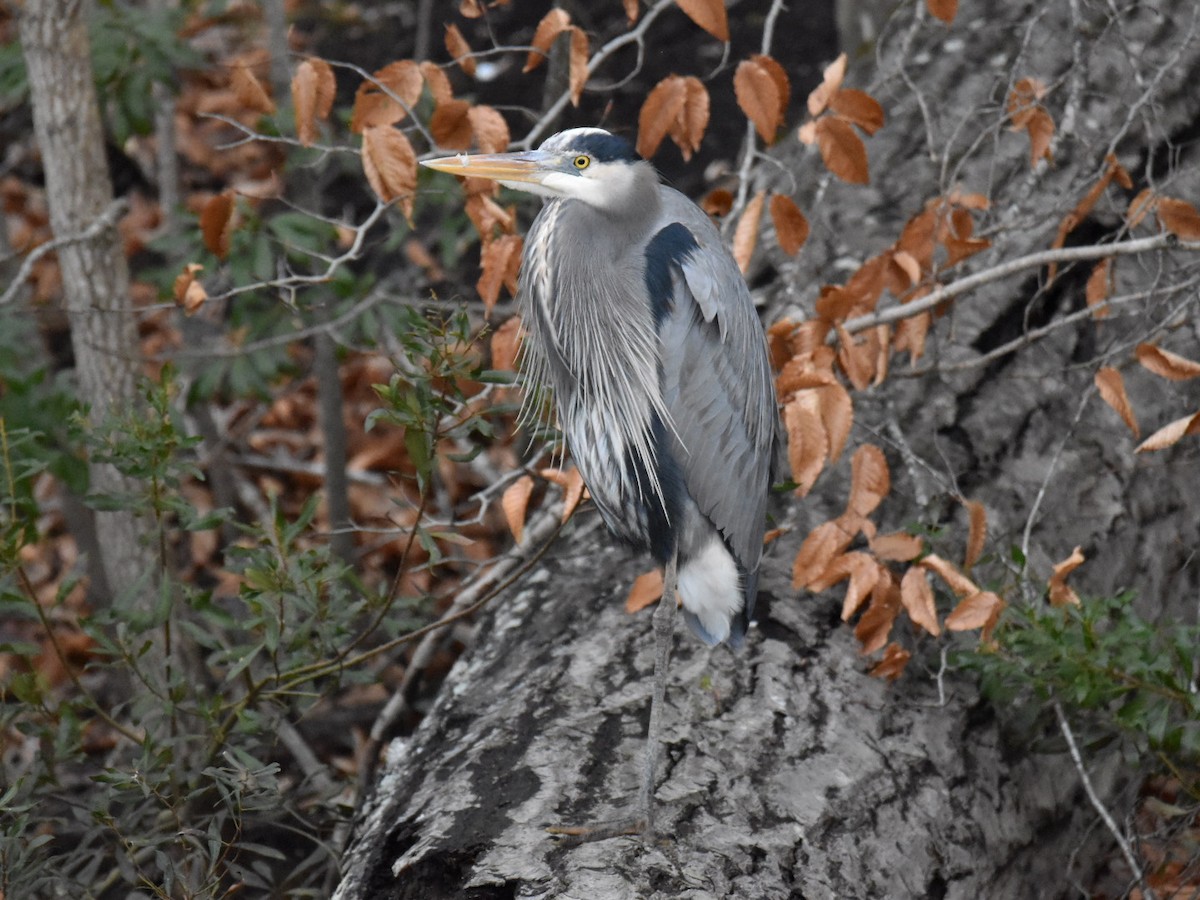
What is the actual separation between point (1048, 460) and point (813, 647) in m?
0.96

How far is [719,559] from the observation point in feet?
9.20

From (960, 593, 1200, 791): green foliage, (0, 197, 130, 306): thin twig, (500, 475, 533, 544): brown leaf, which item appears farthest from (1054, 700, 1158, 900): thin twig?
(0, 197, 130, 306): thin twig

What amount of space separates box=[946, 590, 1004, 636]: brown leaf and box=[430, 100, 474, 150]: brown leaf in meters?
1.53

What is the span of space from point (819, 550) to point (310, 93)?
152 cm

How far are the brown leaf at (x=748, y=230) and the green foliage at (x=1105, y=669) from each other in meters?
1.04

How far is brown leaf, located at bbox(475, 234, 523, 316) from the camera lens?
296cm

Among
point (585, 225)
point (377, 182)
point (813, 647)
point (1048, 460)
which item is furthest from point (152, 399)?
point (1048, 460)

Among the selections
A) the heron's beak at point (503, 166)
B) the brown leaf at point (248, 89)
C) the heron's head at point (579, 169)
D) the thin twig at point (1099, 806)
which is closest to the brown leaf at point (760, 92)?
the heron's head at point (579, 169)

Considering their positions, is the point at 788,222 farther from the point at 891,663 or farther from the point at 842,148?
the point at 891,663

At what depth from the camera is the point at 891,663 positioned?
2705 mm

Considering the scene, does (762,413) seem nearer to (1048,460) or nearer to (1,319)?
(1048,460)

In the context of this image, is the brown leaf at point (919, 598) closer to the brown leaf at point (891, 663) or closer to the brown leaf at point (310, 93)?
the brown leaf at point (891, 663)

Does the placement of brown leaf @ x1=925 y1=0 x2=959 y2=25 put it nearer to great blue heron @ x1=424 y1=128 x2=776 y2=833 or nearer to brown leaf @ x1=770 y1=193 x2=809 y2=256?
brown leaf @ x1=770 y1=193 x2=809 y2=256

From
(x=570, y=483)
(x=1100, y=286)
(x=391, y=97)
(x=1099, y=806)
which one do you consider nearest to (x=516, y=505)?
(x=570, y=483)
